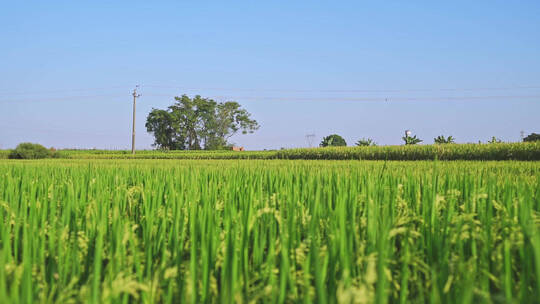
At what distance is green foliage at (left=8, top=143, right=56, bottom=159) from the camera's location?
2564cm

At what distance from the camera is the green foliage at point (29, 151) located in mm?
25641

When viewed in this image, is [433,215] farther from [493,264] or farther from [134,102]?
[134,102]

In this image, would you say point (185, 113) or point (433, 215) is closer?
point (433, 215)

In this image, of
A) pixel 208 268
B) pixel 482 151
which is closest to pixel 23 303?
pixel 208 268

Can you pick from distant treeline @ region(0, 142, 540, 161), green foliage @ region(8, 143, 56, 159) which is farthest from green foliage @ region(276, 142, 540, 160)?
green foliage @ region(8, 143, 56, 159)

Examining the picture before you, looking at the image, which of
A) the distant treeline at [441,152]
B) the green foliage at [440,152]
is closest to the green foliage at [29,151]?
the green foliage at [440,152]

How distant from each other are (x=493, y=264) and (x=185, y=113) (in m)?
55.8

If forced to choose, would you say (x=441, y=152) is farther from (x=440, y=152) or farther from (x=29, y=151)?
(x=29, y=151)

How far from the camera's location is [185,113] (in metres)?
55.3

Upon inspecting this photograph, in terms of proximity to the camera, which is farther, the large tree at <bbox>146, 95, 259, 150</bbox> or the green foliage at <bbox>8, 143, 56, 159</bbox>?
the large tree at <bbox>146, 95, 259, 150</bbox>

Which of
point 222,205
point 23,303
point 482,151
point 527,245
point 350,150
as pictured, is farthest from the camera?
point 350,150

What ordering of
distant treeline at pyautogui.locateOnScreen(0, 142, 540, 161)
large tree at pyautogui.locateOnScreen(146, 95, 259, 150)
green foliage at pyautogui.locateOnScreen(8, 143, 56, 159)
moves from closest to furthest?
1. distant treeline at pyautogui.locateOnScreen(0, 142, 540, 161)
2. green foliage at pyautogui.locateOnScreen(8, 143, 56, 159)
3. large tree at pyautogui.locateOnScreen(146, 95, 259, 150)

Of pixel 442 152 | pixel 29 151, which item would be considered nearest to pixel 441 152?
pixel 442 152

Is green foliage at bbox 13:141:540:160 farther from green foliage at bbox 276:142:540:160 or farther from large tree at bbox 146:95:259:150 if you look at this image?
large tree at bbox 146:95:259:150
